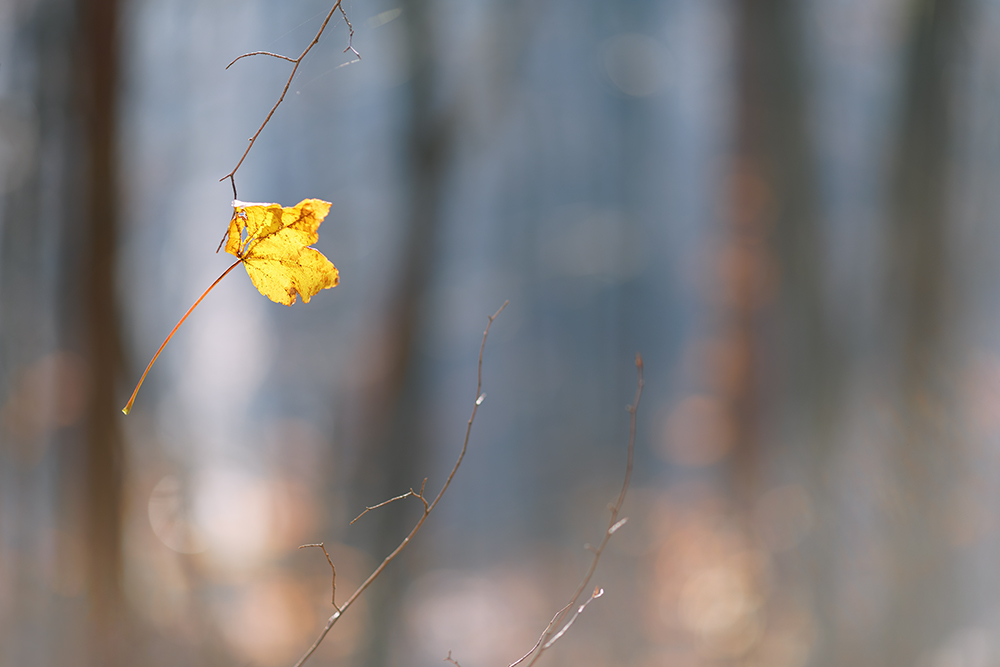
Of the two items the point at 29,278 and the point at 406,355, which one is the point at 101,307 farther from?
the point at 406,355

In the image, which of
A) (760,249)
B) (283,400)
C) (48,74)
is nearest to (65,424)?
(48,74)

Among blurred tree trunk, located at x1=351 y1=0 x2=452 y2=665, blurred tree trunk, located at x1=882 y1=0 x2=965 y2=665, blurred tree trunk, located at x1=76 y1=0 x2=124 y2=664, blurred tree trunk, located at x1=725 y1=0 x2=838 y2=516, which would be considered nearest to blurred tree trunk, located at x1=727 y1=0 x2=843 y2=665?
blurred tree trunk, located at x1=725 y1=0 x2=838 y2=516

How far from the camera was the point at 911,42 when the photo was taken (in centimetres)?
149

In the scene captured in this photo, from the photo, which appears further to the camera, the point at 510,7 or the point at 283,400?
the point at 283,400

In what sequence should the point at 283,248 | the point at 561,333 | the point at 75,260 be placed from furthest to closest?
the point at 561,333 → the point at 75,260 → the point at 283,248

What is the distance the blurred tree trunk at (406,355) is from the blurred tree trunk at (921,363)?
3.72ft

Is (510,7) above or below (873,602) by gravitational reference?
above

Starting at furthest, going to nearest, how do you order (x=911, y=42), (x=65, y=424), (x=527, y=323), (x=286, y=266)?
(x=527, y=323), (x=911, y=42), (x=65, y=424), (x=286, y=266)

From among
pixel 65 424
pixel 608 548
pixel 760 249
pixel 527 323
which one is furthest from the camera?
pixel 527 323

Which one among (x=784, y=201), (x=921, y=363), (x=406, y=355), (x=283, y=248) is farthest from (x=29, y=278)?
(x=921, y=363)

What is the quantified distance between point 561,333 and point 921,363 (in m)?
1.11

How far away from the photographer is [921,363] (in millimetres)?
1517

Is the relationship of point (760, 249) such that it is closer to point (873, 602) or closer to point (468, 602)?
point (873, 602)

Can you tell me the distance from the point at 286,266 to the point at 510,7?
62.5 inches
